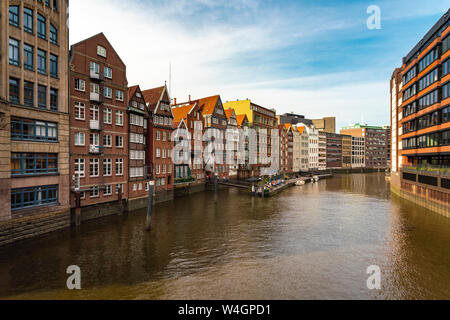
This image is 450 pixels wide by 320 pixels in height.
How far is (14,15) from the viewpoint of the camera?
81.9 ft

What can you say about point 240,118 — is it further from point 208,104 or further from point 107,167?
point 107,167

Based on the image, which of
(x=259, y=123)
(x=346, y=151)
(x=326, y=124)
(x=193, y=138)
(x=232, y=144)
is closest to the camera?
(x=193, y=138)

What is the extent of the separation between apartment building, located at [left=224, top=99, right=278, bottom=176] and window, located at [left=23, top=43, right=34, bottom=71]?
71730mm

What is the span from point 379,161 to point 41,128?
690ft

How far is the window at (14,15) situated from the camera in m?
24.7

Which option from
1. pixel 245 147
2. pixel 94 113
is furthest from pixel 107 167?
pixel 245 147

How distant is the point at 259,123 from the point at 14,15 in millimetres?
78929

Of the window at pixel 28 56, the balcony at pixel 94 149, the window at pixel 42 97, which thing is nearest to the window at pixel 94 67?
the window at pixel 42 97

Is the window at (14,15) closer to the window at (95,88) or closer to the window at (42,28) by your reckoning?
the window at (42,28)

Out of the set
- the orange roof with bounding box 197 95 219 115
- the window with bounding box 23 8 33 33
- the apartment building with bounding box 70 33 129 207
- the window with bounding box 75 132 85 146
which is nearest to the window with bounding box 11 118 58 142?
the apartment building with bounding box 70 33 129 207

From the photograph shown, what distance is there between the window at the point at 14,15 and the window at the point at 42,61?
2.97 metres

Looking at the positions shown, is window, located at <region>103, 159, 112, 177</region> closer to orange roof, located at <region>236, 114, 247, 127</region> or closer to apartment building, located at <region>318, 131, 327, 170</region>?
orange roof, located at <region>236, 114, 247, 127</region>

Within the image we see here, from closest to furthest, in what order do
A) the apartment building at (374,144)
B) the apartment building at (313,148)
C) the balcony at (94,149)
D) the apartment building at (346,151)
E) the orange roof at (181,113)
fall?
the balcony at (94,149)
the orange roof at (181,113)
the apartment building at (313,148)
the apartment building at (346,151)
the apartment building at (374,144)
